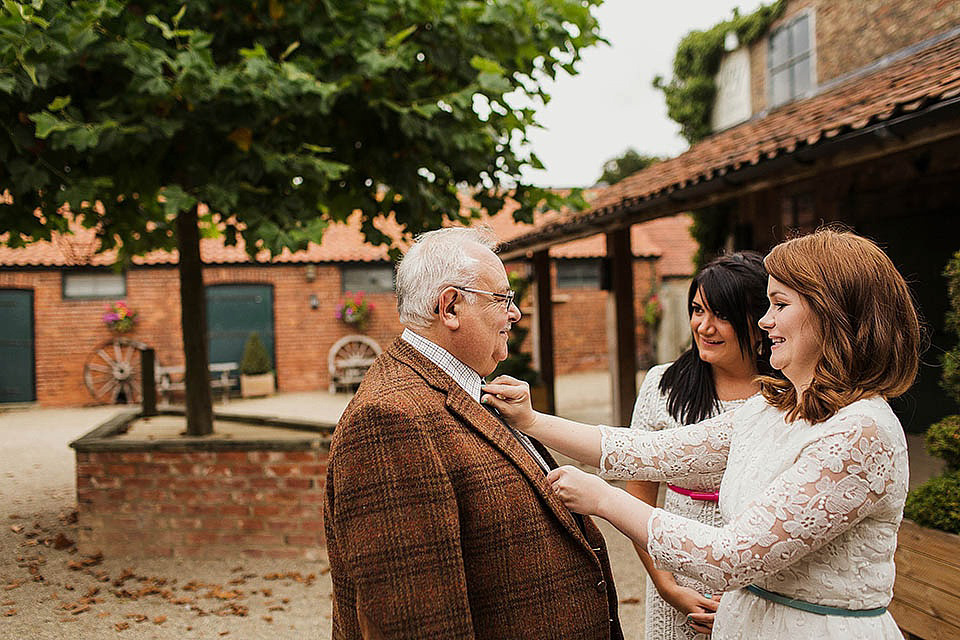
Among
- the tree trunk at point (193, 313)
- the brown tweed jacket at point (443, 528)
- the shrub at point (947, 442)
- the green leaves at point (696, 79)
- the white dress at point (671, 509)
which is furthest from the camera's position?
the green leaves at point (696, 79)

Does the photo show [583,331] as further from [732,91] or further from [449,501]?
[449,501]

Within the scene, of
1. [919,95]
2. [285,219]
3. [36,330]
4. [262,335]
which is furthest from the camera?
[262,335]

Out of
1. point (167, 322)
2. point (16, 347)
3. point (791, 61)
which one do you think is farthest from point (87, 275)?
point (791, 61)

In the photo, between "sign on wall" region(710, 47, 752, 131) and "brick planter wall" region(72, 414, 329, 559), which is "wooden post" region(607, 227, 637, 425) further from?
"brick planter wall" region(72, 414, 329, 559)

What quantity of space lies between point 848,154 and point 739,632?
4.17 m

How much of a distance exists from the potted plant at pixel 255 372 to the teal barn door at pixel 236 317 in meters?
0.71

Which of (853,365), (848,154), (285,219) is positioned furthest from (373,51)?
(853,365)

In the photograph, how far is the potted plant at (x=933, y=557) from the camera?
A: 9.12 feet

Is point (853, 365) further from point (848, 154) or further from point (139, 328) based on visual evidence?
point (139, 328)

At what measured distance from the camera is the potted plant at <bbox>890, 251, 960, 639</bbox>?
278 cm

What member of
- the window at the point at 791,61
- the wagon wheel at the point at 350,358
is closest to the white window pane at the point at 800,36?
the window at the point at 791,61

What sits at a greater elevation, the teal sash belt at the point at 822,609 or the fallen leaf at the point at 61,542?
the teal sash belt at the point at 822,609

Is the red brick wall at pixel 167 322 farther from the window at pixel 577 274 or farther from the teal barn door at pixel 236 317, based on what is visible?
the window at pixel 577 274

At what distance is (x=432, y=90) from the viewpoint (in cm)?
496
